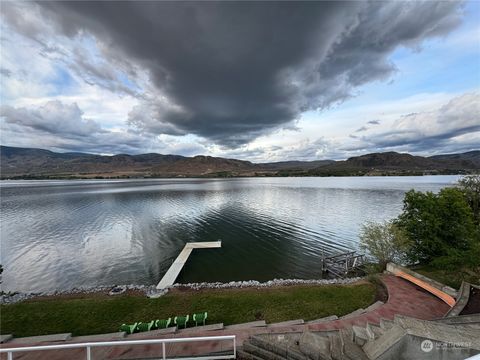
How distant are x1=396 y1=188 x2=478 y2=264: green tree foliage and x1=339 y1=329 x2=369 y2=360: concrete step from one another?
23.9 meters

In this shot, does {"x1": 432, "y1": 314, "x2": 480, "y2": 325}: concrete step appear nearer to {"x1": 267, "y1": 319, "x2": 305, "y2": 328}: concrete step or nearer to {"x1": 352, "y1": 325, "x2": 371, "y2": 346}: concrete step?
{"x1": 352, "y1": 325, "x2": 371, "y2": 346}: concrete step

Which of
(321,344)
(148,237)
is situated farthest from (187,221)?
(321,344)

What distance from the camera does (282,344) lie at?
8.48 metres

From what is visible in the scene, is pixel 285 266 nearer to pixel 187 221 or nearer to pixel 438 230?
pixel 438 230

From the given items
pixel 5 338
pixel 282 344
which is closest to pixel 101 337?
pixel 5 338

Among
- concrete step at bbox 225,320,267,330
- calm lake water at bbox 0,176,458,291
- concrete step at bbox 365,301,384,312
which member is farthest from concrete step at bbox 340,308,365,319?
calm lake water at bbox 0,176,458,291

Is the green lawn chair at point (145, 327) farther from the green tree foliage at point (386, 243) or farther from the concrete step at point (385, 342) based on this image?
the green tree foliage at point (386, 243)

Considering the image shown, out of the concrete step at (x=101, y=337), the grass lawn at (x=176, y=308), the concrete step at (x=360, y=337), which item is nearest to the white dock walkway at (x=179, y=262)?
the grass lawn at (x=176, y=308)

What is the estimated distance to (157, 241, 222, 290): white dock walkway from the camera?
86.9 ft

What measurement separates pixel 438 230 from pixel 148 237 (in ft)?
146

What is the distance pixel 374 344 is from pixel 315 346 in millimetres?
1967

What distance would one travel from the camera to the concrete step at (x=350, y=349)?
24.4 feet

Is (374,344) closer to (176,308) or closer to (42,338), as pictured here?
(176,308)

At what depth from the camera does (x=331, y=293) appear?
2000 centimetres
